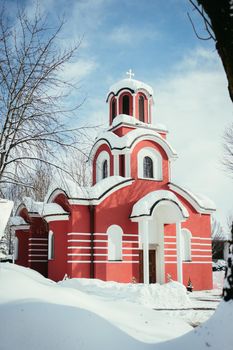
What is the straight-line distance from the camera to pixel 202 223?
2014cm

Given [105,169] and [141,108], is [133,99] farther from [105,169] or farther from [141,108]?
[105,169]

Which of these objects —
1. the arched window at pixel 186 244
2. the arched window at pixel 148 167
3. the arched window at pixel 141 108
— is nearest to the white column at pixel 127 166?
the arched window at pixel 148 167

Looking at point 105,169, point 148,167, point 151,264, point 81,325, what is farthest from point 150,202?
point 81,325

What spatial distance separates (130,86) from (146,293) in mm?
12093

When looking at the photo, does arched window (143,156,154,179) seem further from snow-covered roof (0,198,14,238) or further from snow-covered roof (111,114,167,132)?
snow-covered roof (0,198,14,238)

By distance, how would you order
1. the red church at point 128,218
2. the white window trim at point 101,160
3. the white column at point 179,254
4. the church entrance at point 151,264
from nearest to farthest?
the red church at point 128,218
the white column at point 179,254
the church entrance at point 151,264
the white window trim at point 101,160

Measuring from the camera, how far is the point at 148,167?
65.2 ft

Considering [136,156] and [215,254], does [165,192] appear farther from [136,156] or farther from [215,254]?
[215,254]

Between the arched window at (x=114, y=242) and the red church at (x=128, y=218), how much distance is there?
47mm

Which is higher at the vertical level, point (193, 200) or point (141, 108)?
point (141, 108)

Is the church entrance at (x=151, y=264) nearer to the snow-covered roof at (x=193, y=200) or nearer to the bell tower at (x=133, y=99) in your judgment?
the snow-covered roof at (x=193, y=200)

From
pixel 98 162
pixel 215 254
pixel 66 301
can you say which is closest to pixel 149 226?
pixel 98 162

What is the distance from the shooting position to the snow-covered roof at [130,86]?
21.0 m

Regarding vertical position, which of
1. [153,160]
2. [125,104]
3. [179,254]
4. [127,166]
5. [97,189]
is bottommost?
[179,254]
